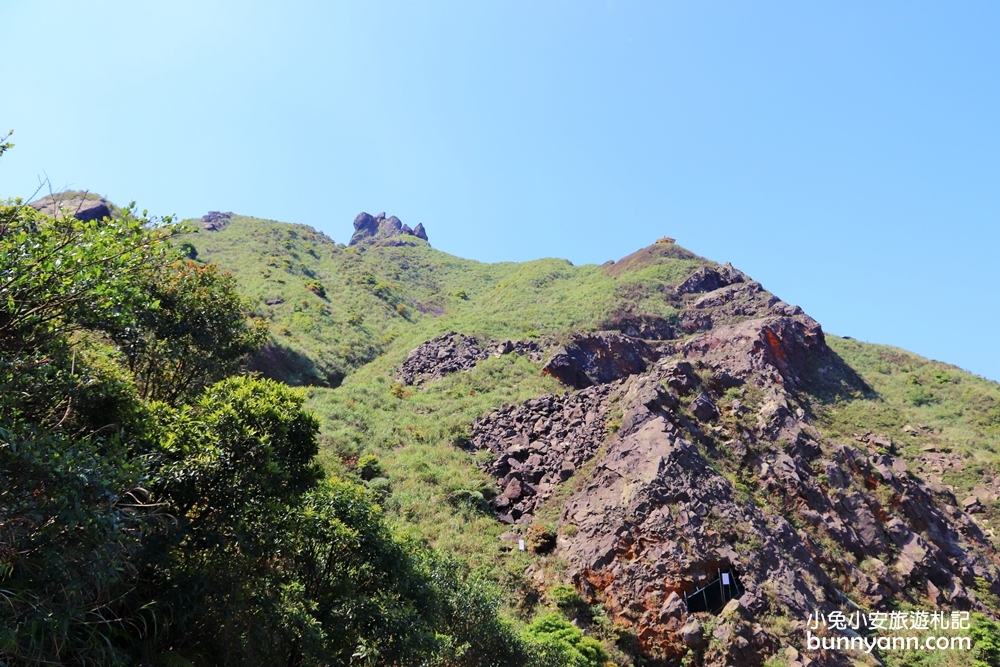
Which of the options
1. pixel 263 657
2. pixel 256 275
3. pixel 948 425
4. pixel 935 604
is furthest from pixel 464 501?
pixel 256 275

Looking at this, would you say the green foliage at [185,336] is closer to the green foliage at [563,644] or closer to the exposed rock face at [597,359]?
the green foliage at [563,644]

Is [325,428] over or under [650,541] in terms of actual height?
over

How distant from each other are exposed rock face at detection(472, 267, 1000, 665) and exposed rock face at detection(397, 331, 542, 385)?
30.0ft

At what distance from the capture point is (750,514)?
18.9m

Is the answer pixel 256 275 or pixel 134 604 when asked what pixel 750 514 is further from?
pixel 256 275

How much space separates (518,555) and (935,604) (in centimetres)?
1270

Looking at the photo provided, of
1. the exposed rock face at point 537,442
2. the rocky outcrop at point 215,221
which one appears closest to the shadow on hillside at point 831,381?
the exposed rock face at point 537,442

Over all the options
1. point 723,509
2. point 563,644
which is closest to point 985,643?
point 723,509

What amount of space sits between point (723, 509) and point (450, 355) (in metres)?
22.2

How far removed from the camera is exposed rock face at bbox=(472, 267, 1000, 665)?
53.9ft

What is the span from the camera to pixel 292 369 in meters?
35.8

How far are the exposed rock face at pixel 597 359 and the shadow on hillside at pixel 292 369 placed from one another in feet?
45.3

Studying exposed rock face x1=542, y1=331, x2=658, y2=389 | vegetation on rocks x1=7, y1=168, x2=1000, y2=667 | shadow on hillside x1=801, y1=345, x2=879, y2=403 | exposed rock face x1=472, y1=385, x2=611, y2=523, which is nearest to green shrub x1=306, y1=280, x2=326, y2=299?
vegetation on rocks x1=7, y1=168, x2=1000, y2=667

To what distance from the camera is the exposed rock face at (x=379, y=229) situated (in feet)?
353
